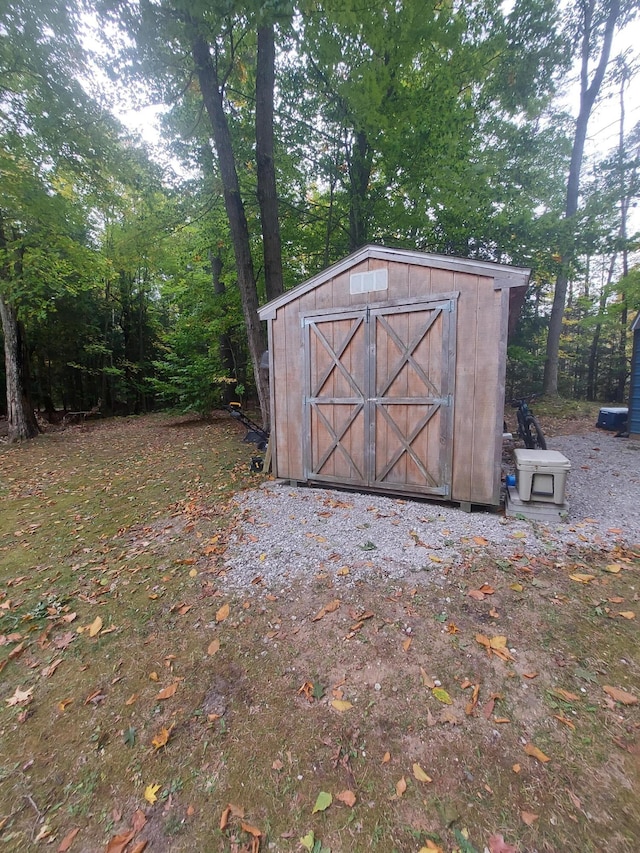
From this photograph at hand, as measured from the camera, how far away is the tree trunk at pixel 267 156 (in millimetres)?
6492

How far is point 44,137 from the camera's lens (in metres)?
6.86

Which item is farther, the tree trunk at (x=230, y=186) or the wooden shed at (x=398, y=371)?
the tree trunk at (x=230, y=186)

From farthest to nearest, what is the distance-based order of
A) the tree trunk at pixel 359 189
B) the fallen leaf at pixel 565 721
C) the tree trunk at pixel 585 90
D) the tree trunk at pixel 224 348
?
the tree trunk at pixel 224 348
the tree trunk at pixel 585 90
the tree trunk at pixel 359 189
the fallen leaf at pixel 565 721

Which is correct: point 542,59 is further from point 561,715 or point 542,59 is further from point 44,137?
point 561,715

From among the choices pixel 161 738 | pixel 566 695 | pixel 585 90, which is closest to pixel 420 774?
pixel 566 695

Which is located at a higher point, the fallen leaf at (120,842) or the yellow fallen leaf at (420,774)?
the yellow fallen leaf at (420,774)

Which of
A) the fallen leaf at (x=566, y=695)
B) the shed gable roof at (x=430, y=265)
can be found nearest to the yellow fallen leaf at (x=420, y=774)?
the fallen leaf at (x=566, y=695)

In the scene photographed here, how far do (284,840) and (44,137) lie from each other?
10.4 metres

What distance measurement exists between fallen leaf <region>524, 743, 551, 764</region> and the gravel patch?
4.09 feet

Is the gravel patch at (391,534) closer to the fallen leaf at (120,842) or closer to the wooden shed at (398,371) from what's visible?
the wooden shed at (398,371)

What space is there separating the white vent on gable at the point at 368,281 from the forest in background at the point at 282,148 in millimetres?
2896

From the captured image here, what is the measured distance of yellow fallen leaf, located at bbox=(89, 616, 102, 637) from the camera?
2.70 m

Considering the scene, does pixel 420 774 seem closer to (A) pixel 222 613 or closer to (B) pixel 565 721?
(B) pixel 565 721

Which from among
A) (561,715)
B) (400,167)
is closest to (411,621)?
(561,715)
